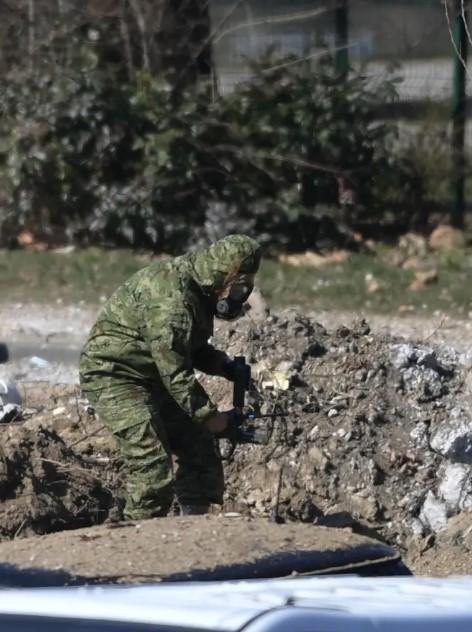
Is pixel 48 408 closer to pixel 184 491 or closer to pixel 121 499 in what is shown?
pixel 121 499

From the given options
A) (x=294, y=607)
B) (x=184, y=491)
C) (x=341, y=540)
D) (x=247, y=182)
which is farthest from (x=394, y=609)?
(x=247, y=182)

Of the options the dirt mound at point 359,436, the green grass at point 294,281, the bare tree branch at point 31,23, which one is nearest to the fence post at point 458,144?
the green grass at point 294,281

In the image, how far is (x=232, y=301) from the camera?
5508 mm

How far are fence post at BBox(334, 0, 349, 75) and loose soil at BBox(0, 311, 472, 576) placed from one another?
5.50m

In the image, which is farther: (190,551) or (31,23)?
(31,23)

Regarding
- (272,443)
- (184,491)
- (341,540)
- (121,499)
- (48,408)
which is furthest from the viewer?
(48,408)

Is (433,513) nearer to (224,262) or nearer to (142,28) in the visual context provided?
(224,262)

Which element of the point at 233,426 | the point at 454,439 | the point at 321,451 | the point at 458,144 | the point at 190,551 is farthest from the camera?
the point at 458,144

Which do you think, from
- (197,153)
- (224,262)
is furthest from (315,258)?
(224,262)

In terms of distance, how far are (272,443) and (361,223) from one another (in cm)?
613

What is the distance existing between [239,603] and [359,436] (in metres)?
4.36

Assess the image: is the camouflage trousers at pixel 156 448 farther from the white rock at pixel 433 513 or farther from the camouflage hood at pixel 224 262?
the white rock at pixel 433 513

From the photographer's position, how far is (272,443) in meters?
6.80

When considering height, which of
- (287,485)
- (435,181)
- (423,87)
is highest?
(423,87)
